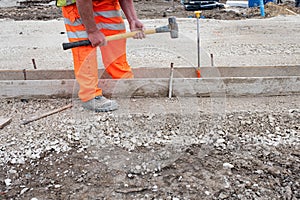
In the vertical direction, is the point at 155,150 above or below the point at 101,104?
below

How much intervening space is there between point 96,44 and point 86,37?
30 centimetres

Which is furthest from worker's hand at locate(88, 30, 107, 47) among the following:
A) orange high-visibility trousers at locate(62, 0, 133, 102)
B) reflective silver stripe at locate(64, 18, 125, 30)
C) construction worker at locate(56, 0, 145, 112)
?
reflective silver stripe at locate(64, 18, 125, 30)

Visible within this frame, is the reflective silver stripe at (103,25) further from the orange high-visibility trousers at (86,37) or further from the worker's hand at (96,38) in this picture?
the worker's hand at (96,38)

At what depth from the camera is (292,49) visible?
6.49 meters

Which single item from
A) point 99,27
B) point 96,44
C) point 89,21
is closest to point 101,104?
point 96,44

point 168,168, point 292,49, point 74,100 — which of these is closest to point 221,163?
point 168,168

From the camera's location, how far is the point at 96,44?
3332 millimetres

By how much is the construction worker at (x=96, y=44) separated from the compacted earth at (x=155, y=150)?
19 centimetres

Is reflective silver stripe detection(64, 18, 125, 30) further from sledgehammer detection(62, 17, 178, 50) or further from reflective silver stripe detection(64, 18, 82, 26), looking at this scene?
sledgehammer detection(62, 17, 178, 50)

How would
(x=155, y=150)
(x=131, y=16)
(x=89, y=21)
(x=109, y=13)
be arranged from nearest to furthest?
1. (x=155, y=150)
2. (x=89, y=21)
3. (x=109, y=13)
4. (x=131, y=16)

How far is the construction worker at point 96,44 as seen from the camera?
3496mm

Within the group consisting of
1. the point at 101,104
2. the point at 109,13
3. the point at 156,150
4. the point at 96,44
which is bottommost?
the point at 156,150

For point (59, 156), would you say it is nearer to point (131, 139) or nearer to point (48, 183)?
point (48, 183)

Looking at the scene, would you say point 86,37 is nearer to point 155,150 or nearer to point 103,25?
point 103,25
